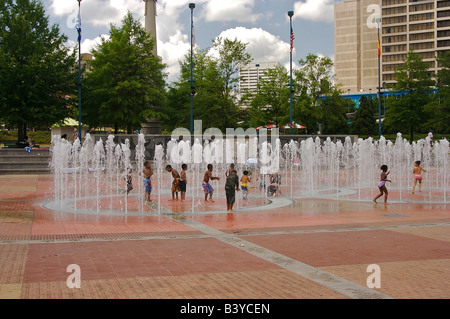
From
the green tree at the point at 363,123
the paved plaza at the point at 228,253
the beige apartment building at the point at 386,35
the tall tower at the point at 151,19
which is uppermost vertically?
the beige apartment building at the point at 386,35

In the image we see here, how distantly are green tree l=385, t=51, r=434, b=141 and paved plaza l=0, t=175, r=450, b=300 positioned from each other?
40439 mm

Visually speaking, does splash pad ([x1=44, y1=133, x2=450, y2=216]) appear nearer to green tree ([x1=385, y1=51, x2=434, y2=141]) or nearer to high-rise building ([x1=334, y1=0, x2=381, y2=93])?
green tree ([x1=385, y1=51, x2=434, y2=141])

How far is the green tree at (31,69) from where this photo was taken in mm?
40969

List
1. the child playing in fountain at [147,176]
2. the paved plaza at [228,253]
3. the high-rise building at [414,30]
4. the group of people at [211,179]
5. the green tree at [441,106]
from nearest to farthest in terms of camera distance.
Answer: the paved plaza at [228,253], the group of people at [211,179], the child playing in fountain at [147,176], the green tree at [441,106], the high-rise building at [414,30]

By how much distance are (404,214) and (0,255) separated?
11.3 meters

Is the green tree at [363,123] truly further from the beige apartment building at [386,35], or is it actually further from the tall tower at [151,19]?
the tall tower at [151,19]

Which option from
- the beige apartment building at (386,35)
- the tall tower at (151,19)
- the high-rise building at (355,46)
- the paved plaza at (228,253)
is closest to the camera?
the paved plaza at (228,253)

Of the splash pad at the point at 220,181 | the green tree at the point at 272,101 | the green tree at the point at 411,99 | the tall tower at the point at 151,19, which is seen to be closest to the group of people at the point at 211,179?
the splash pad at the point at 220,181

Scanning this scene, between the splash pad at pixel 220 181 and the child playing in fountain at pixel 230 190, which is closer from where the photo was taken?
the child playing in fountain at pixel 230 190

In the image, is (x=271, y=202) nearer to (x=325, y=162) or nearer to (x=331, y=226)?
(x=331, y=226)

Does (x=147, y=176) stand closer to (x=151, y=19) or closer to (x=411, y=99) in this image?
(x=151, y=19)

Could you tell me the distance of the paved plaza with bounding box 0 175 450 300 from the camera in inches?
263

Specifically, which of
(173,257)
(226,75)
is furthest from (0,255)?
(226,75)

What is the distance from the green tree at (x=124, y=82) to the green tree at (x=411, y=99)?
26676 mm
